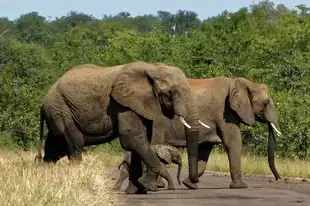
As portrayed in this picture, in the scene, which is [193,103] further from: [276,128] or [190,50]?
[190,50]

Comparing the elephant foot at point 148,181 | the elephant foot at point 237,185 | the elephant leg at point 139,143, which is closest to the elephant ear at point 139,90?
the elephant leg at point 139,143

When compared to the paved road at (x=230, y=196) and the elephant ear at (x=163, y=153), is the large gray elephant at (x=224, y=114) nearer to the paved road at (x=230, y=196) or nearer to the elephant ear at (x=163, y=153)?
the paved road at (x=230, y=196)

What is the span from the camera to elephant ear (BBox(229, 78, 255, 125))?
21375 millimetres

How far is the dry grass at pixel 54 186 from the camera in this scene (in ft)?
36.8

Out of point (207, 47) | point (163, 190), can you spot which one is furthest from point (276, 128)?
point (207, 47)

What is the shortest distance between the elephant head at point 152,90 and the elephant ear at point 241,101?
13.5 ft

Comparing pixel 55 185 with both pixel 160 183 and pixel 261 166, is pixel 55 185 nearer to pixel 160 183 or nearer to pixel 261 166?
pixel 160 183

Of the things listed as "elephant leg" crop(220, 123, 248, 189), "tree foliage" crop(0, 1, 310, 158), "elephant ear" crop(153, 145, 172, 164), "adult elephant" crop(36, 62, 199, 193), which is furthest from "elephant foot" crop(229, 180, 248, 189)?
"tree foliage" crop(0, 1, 310, 158)

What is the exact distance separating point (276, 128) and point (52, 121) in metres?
5.96

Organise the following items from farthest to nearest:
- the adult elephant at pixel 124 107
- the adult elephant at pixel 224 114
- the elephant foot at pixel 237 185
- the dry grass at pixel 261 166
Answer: the dry grass at pixel 261 166 < the adult elephant at pixel 224 114 < the elephant foot at pixel 237 185 < the adult elephant at pixel 124 107

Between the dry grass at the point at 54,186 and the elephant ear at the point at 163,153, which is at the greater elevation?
the dry grass at the point at 54,186

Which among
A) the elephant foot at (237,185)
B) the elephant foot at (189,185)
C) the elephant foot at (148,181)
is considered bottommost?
the elephant foot at (237,185)

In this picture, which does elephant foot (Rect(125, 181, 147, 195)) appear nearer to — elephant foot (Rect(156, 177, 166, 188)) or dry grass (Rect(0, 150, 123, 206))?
dry grass (Rect(0, 150, 123, 206))

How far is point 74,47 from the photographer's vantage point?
214 ft
